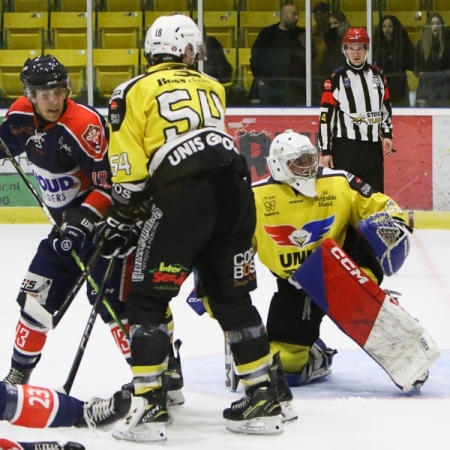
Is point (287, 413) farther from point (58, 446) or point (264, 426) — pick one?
point (58, 446)

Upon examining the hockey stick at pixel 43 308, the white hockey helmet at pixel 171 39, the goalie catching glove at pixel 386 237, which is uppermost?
the white hockey helmet at pixel 171 39

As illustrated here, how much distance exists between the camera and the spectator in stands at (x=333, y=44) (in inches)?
317

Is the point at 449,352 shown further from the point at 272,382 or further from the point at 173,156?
the point at 173,156

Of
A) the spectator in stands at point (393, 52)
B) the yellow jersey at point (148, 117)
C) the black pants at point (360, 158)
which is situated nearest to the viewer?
the yellow jersey at point (148, 117)

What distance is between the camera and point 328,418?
3.33 meters

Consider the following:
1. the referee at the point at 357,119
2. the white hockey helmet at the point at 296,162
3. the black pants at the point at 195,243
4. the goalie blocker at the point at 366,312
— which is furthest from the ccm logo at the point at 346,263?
the referee at the point at 357,119

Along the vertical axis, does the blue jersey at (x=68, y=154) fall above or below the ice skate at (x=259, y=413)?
above

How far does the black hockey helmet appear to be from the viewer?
3.33 m

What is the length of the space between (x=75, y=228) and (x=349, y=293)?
0.90 metres

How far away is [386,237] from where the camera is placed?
3641 mm

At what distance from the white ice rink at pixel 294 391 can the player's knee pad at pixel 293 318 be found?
17 cm

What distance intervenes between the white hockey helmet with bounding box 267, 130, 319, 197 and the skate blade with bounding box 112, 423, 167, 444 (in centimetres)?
100

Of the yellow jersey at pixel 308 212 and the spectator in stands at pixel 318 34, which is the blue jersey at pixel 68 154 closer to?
the yellow jersey at pixel 308 212

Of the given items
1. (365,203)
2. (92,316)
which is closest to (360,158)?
(365,203)
